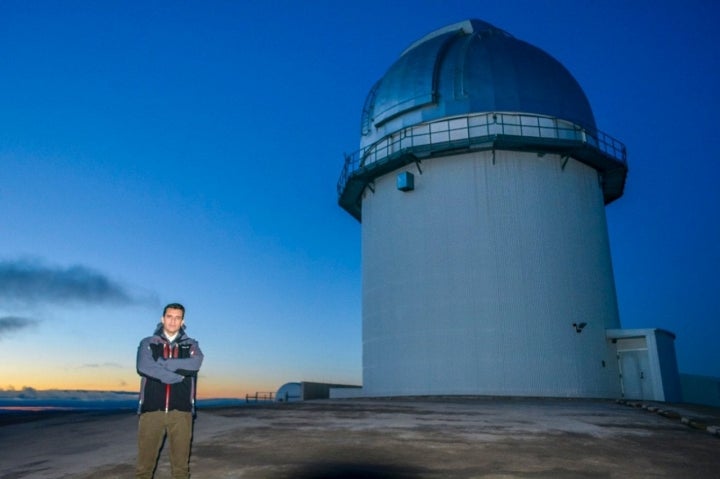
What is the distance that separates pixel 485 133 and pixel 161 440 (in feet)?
62.0

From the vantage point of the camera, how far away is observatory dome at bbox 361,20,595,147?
2128 cm

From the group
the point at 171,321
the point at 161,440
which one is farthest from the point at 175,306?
the point at 161,440

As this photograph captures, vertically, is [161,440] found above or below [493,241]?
below

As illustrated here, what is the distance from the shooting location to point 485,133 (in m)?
20.6

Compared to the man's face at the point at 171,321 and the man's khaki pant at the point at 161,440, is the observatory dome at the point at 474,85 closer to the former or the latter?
the man's face at the point at 171,321

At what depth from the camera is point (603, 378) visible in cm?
1939

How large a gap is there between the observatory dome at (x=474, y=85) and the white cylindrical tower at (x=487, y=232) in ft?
0.21

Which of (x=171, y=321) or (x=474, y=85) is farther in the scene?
(x=474, y=85)

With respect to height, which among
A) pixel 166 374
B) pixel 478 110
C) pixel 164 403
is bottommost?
pixel 164 403

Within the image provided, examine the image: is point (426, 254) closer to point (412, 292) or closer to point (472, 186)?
point (412, 292)

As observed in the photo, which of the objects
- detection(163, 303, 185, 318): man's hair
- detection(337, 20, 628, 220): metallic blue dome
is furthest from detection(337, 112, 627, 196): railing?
detection(163, 303, 185, 318): man's hair

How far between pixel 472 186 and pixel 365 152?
5.80 meters

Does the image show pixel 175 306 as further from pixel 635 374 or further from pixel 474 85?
pixel 635 374

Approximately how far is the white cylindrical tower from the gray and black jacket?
52.0 ft
